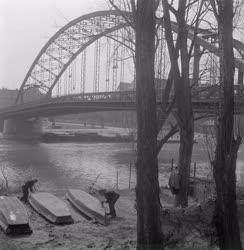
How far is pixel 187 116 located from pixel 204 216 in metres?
3.58

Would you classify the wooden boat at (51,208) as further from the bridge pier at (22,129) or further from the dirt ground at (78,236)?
the bridge pier at (22,129)

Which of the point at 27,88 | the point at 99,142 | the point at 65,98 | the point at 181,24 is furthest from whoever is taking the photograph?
the point at 27,88

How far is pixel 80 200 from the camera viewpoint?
46.0ft

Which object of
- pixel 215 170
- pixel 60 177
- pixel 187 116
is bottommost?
pixel 60 177

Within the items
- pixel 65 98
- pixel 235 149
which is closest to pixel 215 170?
pixel 235 149

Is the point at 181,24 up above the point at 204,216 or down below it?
above

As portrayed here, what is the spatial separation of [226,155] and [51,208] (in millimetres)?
6060

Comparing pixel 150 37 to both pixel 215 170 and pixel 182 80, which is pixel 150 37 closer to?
pixel 215 170

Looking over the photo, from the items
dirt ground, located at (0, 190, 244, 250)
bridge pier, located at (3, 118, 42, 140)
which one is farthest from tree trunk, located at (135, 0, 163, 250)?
bridge pier, located at (3, 118, 42, 140)

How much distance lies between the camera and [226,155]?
7.80 metres

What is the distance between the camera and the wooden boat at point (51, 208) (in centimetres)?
1144

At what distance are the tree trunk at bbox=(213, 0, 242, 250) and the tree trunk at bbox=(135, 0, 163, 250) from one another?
3.52 ft

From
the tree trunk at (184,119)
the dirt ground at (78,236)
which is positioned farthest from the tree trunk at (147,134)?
the tree trunk at (184,119)

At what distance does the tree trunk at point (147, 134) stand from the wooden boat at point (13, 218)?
→ 3690 mm
